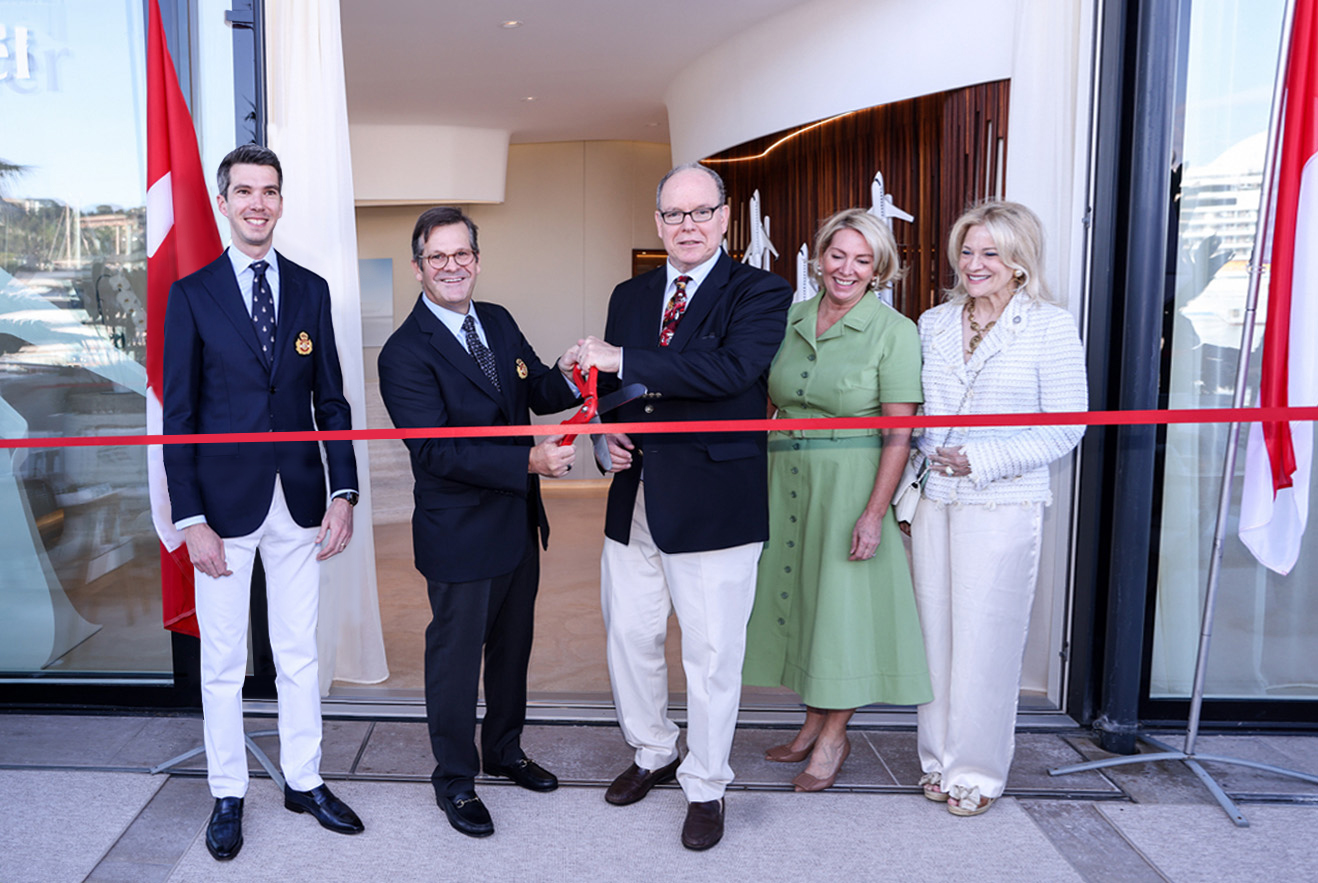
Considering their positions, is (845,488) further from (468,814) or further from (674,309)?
(468,814)

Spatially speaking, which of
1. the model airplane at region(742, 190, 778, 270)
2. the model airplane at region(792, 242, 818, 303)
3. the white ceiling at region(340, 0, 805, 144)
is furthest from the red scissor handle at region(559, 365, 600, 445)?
the model airplane at region(742, 190, 778, 270)

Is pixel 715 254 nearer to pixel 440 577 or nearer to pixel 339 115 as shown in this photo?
pixel 440 577

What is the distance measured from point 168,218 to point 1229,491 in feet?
9.81

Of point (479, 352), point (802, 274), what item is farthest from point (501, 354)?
point (802, 274)

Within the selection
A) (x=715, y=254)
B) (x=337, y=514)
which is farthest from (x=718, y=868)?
(x=715, y=254)

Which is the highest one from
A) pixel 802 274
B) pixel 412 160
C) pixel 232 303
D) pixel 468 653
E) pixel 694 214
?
pixel 412 160

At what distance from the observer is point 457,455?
2.21m

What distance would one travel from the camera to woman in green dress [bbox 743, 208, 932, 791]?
242cm

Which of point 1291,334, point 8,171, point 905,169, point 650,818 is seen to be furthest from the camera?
point 905,169

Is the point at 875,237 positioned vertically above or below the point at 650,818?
above

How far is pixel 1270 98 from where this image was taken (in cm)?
285

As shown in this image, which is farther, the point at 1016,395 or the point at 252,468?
the point at 1016,395

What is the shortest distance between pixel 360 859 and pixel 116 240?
2087 millimetres

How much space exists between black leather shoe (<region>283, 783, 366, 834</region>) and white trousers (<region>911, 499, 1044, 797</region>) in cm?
149
